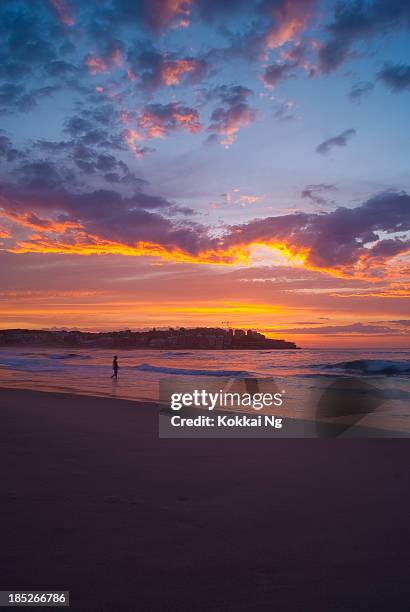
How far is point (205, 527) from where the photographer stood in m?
4.67

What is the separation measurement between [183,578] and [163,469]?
3375 millimetres

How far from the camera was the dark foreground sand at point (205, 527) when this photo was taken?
3.52 meters

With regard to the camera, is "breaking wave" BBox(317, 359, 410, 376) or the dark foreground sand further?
"breaking wave" BBox(317, 359, 410, 376)

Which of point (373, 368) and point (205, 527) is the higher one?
point (205, 527)

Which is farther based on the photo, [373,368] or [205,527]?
[373,368]

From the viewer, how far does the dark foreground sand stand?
3523mm

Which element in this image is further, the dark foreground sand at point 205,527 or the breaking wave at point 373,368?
the breaking wave at point 373,368

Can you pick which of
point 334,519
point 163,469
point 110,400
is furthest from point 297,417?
point 334,519

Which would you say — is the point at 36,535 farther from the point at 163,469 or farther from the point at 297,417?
the point at 297,417

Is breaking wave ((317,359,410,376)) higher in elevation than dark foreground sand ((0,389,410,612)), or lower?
lower

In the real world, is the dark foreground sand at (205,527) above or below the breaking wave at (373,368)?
above

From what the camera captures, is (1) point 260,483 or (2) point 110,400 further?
(2) point 110,400

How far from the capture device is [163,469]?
700cm

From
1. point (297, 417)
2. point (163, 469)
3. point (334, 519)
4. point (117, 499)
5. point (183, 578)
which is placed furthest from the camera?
point (297, 417)
